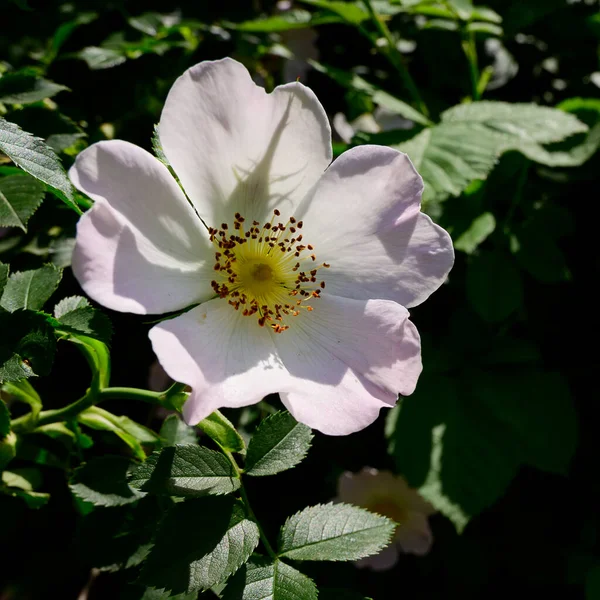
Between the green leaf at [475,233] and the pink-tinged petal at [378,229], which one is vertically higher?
the pink-tinged petal at [378,229]

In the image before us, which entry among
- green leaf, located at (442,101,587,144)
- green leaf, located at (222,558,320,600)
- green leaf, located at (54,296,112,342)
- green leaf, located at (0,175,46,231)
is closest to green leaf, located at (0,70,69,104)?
green leaf, located at (0,175,46,231)

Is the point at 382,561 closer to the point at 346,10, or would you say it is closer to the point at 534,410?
the point at 534,410

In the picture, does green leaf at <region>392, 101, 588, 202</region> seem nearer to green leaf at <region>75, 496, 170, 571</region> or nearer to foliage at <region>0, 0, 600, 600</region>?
foliage at <region>0, 0, 600, 600</region>

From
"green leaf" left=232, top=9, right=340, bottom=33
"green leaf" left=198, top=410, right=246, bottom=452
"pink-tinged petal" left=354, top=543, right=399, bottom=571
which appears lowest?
"pink-tinged petal" left=354, top=543, right=399, bottom=571

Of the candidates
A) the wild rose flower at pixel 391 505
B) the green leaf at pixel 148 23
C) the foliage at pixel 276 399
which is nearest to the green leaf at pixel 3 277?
the foliage at pixel 276 399

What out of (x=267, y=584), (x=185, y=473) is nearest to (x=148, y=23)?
(x=185, y=473)

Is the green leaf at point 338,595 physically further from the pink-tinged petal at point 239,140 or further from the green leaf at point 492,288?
the green leaf at point 492,288
